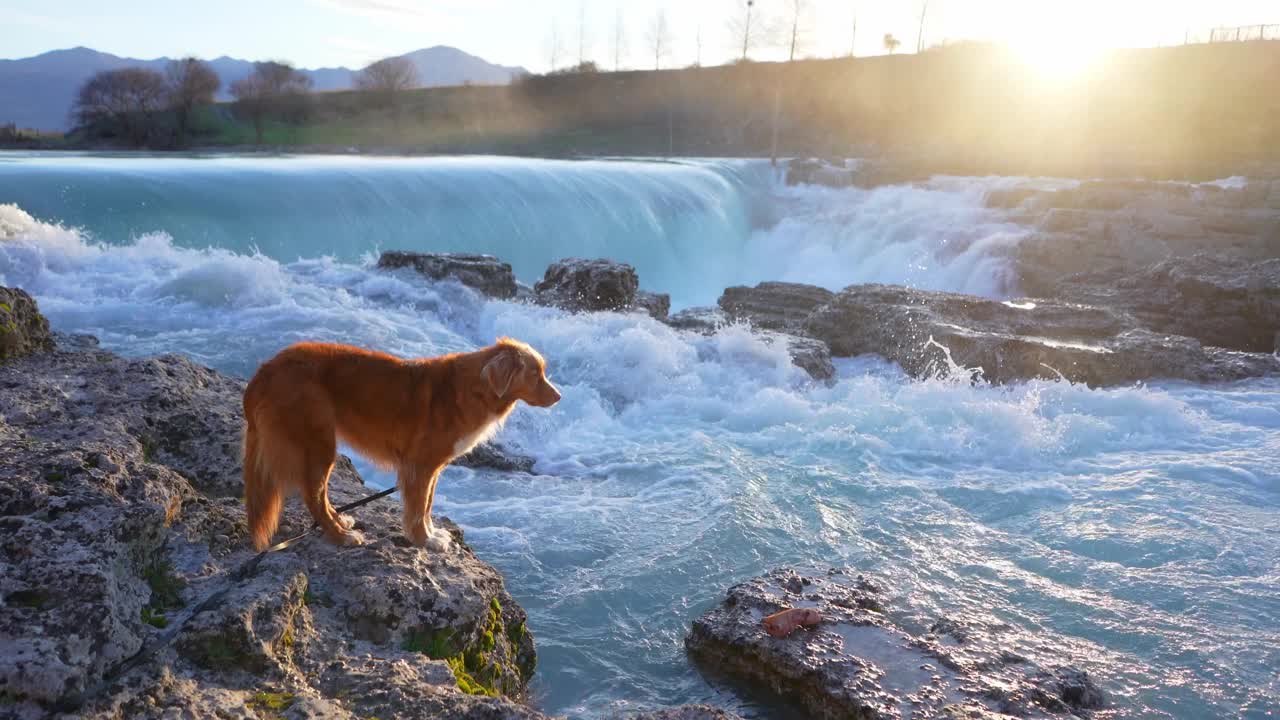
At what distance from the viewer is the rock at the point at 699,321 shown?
40.1 feet

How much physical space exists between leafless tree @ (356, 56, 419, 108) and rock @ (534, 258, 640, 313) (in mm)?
42653

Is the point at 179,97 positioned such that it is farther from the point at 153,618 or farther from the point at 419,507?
the point at 153,618

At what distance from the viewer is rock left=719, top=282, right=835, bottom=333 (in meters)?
14.0

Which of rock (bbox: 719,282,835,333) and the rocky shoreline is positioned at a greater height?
the rocky shoreline

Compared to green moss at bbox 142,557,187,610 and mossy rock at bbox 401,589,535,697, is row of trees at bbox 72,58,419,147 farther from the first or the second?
green moss at bbox 142,557,187,610

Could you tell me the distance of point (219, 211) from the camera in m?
17.0

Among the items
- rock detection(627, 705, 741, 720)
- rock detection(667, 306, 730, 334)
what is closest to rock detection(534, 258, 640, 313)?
rock detection(667, 306, 730, 334)

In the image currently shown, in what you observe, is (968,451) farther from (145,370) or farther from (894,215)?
(894,215)

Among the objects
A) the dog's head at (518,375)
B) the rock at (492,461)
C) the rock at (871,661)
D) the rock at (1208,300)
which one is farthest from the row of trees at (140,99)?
the rock at (871,661)

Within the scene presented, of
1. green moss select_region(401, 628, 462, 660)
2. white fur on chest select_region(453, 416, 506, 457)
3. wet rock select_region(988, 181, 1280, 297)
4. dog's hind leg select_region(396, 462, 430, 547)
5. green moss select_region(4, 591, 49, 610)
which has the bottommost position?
green moss select_region(401, 628, 462, 660)

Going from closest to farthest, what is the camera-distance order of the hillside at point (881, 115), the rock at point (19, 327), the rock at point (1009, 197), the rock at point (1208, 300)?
the rock at point (19, 327) → the rock at point (1208, 300) → the rock at point (1009, 197) → the hillside at point (881, 115)

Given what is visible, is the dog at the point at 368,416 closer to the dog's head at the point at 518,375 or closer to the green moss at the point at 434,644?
the dog's head at the point at 518,375

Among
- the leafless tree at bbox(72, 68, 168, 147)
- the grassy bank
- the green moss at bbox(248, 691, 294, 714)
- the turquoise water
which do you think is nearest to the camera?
the green moss at bbox(248, 691, 294, 714)

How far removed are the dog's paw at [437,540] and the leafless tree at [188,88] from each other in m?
44.7
